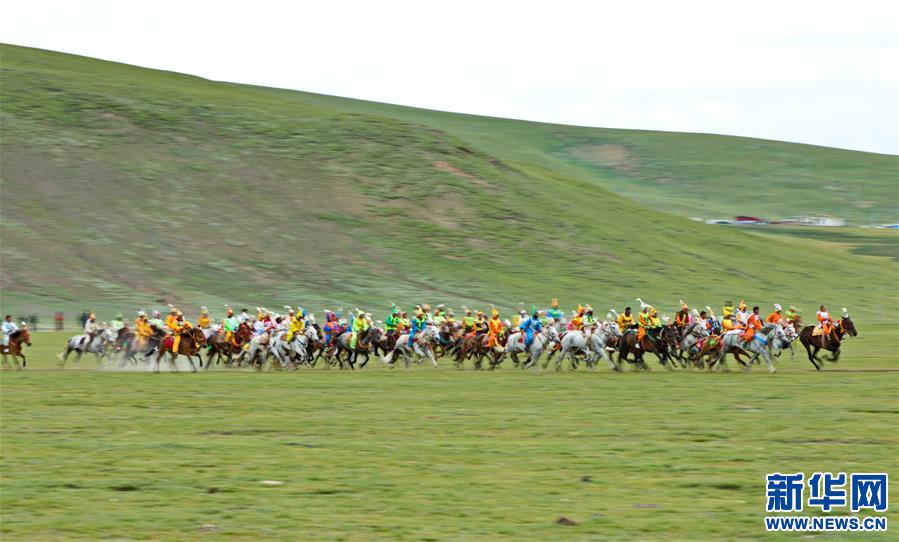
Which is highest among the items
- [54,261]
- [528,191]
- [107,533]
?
[528,191]

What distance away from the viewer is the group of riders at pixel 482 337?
37.1 m

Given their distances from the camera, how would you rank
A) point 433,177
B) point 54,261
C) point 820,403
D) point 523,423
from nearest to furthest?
point 523,423, point 820,403, point 54,261, point 433,177

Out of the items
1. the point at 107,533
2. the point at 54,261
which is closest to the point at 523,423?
the point at 107,533

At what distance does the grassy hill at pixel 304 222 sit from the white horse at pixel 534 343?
32.7 metres

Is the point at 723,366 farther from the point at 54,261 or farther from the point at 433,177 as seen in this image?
the point at 433,177

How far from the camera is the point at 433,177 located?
9381 centimetres

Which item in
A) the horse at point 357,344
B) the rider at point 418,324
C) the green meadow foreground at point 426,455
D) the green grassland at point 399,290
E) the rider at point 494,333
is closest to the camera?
the green meadow foreground at point 426,455

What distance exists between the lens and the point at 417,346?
40031 millimetres

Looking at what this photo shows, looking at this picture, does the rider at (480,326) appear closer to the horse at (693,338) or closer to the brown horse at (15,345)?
the horse at (693,338)

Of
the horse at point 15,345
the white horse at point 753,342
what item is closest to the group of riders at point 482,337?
the white horse at point 753,342

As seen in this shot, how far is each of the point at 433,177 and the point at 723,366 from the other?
187 ft

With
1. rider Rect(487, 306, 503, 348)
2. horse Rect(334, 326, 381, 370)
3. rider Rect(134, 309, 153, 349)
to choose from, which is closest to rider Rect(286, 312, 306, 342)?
horse Rect(334, 326, 381, 370)

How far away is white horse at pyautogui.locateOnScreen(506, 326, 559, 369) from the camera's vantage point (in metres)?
37.9

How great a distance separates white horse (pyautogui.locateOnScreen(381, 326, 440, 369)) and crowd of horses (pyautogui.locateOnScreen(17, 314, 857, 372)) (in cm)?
3
